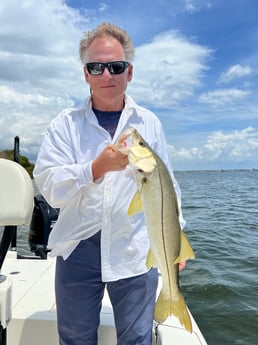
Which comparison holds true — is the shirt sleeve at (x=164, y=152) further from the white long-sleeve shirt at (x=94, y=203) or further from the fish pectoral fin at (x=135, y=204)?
the fish pectoral fin at (x=135, y=204)

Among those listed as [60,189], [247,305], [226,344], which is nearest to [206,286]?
[247,305]

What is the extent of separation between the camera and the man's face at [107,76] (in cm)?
228

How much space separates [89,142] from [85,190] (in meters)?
0.28

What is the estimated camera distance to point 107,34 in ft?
7.69

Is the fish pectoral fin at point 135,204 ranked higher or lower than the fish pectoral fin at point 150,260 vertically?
higher

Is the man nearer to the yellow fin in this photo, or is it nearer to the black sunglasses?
the black sunglasses

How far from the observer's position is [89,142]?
240 centimetres

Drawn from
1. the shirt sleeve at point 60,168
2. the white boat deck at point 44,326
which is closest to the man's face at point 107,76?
the shirt sleeve at point 60,168

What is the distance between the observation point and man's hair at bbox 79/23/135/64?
2.35 meters

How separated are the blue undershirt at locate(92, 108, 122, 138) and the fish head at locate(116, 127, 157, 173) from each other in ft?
1.65

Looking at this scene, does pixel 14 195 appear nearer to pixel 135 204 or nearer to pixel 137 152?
pixel 135 204

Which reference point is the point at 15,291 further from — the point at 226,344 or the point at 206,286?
the point at 206,286

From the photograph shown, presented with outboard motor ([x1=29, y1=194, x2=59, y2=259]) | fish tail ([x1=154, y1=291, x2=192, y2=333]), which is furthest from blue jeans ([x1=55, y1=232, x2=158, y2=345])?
outboard motor ([x1=29, y1=194, x2=59, y2=259])

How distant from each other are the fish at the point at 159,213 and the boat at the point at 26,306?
2.69 ft
